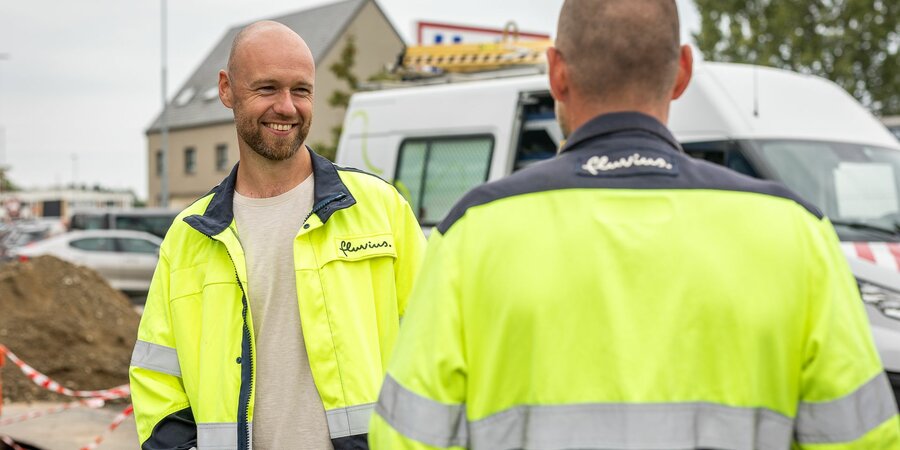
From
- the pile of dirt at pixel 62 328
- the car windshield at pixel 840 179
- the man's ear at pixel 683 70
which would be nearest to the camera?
the man's ear at pixel 683 70

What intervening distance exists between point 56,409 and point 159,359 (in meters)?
6.88

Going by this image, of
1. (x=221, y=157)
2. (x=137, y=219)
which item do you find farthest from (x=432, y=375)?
(x=221, y=157)

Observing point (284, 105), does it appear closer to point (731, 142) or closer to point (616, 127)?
point (616, 127)

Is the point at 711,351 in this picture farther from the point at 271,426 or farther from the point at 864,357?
the point at 271,426

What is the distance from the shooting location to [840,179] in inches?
261

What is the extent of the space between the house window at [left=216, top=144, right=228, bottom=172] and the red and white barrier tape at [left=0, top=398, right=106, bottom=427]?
107 feet

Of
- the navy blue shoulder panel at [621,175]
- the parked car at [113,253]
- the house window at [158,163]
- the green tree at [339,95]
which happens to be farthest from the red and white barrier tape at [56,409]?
the house window at [158,163]

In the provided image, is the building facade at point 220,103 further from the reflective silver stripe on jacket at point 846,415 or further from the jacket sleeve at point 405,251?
the reflective silver stripe on jacket at point 846,415

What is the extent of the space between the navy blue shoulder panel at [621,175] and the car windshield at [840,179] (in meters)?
4.98

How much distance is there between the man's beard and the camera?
2.80m

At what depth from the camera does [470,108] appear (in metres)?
8.20

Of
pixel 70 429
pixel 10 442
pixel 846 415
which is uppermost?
pixel 846 415

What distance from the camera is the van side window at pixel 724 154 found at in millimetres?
6613

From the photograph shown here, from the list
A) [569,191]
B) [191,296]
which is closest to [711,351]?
[569,191]
